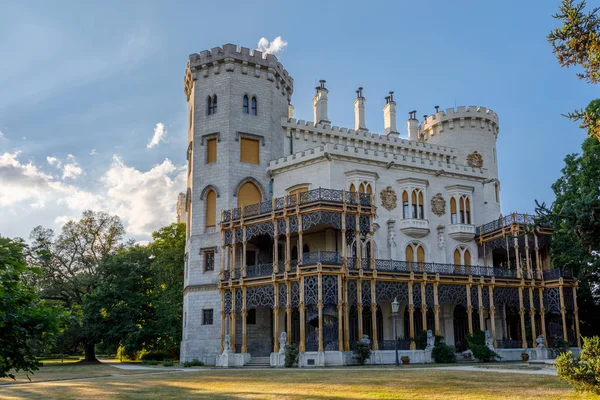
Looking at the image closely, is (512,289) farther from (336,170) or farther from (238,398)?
(238,398)

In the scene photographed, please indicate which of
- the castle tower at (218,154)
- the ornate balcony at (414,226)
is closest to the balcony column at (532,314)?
the ornate balcony at (414,226)

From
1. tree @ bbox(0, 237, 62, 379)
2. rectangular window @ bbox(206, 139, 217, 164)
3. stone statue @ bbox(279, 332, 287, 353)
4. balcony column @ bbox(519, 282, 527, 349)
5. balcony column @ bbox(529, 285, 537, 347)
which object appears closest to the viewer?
tree @ bbox(0, 237, 62, 379)

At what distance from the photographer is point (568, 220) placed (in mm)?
12469

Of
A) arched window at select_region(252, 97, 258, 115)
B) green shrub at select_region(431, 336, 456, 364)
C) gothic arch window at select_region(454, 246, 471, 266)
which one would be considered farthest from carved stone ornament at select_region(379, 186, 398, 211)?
arched window at select_region(252, 97, 258, 115)

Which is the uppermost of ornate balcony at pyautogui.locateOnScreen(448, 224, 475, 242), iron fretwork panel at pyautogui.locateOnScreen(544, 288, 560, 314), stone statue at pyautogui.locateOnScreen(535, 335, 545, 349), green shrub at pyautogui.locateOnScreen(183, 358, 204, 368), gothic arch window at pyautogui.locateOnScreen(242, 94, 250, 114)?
gothic arch window at pyautogui.locateOnScreen(242, 94, 250, 114)

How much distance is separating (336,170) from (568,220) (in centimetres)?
2676

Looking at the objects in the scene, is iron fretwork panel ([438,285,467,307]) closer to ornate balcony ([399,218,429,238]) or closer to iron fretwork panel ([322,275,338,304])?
ornate balcony ([399,218,429,238])

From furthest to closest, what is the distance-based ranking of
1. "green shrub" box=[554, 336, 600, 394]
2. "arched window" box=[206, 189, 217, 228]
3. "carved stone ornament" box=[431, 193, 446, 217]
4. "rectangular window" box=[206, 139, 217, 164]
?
"carved stone ornament" box=[431, 193, 446, 217]
"rectangular window" box=[206, 139, 217, 164]
"arched window" box=[206, 189, 217, 228]
"green shrub" box=[554, 336, 600, 394]

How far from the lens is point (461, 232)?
41.7 metres

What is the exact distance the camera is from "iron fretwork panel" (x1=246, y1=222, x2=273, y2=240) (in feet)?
118

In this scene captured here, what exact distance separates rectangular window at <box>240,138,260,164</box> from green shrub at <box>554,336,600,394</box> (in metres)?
30.2

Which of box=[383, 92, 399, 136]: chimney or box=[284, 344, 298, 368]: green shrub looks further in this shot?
box=[383, 92, 399, 136]: chimney

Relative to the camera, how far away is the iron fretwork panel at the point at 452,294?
35969 mm

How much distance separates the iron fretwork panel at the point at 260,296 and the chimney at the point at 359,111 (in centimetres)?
1748
